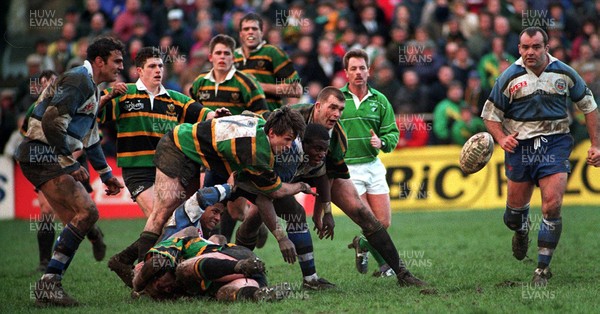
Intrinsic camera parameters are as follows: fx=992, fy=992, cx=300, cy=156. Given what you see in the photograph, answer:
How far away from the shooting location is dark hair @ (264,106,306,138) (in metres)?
8.65

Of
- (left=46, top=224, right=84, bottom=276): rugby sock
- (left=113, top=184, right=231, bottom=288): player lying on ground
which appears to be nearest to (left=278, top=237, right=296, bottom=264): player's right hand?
(left=113, top=184, right=231, bottom=288): player lying on ground

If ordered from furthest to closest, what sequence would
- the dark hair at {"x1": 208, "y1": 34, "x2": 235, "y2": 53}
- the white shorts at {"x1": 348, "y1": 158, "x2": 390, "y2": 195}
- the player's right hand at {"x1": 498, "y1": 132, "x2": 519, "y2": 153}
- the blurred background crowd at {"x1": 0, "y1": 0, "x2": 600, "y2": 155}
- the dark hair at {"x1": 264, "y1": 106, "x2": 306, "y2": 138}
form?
the blurred background crowd at {"x1": 0, "y1": 0, "x2": 600, "y2": 155} → the dark hair at {"x1": 208, "y1": 34, "x2": 235, "y2": 53} → the white shorts at {"x1": 348, "y1": 158, "x2": 390, "y2": 195} → the player's right hand at {"x1": 498, "y1": 132, "x2": 519, "y2": 153} → the dark hair at {"x1": 264, "y1": 106, "x2": 306, "y2": 138}

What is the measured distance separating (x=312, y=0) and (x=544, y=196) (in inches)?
446

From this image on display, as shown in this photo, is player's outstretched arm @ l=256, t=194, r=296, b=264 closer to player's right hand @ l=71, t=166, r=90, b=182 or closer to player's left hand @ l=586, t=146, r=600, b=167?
player's right hand @ l=71, t=166, r=90, b=182

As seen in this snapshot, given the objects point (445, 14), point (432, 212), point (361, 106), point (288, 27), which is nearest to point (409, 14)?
point (445, 14)

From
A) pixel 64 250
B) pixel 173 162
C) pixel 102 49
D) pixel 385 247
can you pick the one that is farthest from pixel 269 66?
pixel 64 250

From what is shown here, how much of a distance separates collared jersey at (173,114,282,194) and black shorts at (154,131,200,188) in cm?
10

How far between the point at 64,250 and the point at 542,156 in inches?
188

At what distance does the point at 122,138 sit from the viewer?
1059 cm

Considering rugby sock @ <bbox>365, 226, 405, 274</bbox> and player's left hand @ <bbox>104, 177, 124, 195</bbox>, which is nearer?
rugby sock @ <bbox>365, 226, 405, 274</bbox>

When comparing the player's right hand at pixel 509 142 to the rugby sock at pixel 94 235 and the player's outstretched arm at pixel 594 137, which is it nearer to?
the player's outstretched arm at pixel 594 137

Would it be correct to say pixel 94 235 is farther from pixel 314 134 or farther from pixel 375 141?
pixel 314 134

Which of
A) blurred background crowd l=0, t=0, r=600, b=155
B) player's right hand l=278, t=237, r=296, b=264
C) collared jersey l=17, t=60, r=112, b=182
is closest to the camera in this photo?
player's right hand l=278, t=237, r=296, b=264

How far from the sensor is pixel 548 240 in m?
9.74
